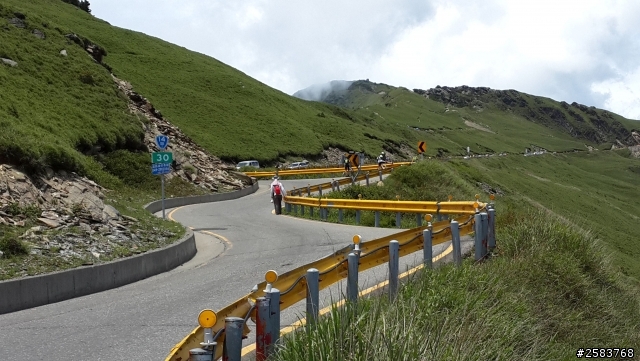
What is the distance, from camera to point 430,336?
5051 mm

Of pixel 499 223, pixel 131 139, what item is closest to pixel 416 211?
pixel 499 223

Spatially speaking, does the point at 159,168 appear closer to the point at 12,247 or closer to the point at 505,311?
the point at 12,247

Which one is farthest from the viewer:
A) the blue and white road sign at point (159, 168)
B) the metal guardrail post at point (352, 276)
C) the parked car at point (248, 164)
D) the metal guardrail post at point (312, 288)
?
the parked car at point (248, 164)

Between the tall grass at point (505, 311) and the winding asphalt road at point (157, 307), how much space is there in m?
1.56

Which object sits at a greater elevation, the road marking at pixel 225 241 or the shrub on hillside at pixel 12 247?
the shrub on hillside at pixel 12 247

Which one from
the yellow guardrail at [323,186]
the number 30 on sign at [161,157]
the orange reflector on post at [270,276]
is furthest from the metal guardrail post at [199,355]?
the yellow guardrail at [323,186]

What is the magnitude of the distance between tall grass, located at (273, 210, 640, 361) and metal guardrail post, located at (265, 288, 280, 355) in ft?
0.32

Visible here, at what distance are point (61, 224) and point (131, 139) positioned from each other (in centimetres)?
2445

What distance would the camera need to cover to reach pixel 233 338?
4512mm

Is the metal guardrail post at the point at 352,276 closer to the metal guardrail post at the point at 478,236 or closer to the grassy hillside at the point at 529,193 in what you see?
the metal guardrail post at the point at 478,236

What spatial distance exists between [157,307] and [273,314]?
4.67 metres

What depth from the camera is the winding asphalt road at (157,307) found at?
22.9ft

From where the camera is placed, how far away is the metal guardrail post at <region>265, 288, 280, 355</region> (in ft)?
16.3

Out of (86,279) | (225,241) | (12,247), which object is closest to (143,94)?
(225,241)
